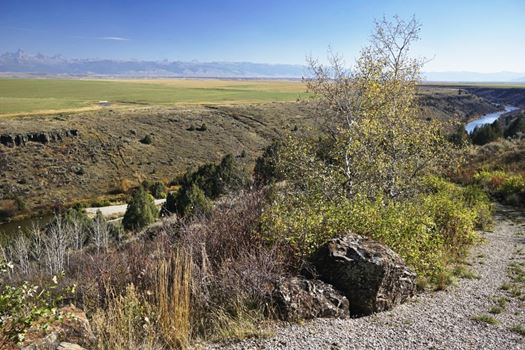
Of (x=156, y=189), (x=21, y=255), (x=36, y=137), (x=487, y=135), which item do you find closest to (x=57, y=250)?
(x=21, y=255)

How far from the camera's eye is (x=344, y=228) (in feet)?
28.6

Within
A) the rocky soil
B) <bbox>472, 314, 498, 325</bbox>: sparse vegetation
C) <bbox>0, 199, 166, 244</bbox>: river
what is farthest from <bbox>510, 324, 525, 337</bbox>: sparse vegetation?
<bbox>0, 199, 166, 244</bbox>: river

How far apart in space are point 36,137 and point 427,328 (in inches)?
2630

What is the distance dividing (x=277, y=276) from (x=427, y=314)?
2751 mm

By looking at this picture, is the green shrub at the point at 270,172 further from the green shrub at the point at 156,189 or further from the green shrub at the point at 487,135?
the green shrub at the point at 487,135

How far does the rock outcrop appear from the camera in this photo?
60000 millimetres

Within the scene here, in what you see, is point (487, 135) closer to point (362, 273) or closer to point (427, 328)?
point (362, 273)

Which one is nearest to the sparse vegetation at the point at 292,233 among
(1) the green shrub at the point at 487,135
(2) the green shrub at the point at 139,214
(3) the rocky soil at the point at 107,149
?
(2) the green shrub at the point at 139,214

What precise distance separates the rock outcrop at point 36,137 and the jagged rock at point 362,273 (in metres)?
63.1

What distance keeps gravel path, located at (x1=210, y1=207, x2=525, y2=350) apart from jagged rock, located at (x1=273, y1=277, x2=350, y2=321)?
7.9 inches

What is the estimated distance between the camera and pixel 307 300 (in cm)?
694

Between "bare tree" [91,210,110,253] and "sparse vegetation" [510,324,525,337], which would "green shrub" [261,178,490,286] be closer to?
"sparse vegetation" [510,324,525,337]

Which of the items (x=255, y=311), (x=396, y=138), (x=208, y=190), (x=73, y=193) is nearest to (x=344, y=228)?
(x=255, y=311)

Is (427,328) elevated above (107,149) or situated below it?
above
